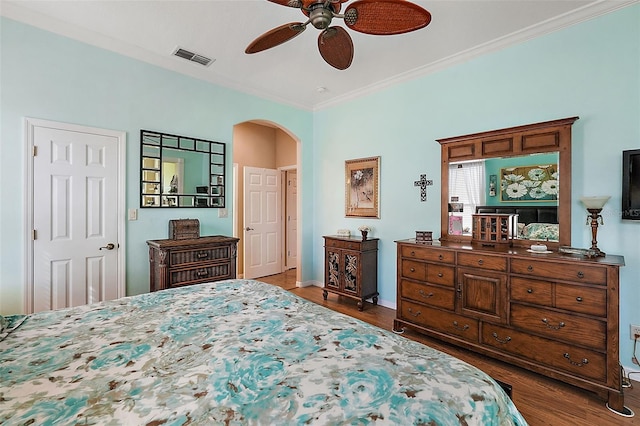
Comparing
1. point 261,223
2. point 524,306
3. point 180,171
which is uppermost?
point 180,171

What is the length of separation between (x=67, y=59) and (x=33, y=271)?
194 centimetres

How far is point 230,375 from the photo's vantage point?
3.29ft

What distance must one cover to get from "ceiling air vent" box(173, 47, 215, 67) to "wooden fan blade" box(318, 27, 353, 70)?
1.80 m

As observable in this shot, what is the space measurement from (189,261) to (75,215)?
1.10 m

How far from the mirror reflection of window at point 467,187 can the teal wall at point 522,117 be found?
0.20 meters

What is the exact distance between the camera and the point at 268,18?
2.61m

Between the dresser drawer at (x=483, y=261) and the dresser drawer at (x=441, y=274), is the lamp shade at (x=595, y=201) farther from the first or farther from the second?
the dresser drawer at (x=441, y=274)

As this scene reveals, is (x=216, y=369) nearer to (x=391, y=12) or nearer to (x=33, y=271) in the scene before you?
(x=391, y=12)

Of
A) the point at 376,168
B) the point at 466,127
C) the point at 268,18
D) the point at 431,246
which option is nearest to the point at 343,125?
the point at 376,168

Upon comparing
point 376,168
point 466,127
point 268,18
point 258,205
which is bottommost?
point 258,205

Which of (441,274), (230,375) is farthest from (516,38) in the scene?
(230,375)

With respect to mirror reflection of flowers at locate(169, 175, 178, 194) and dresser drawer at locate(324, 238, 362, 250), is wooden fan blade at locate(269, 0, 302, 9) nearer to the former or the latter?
mirror reflection of flowers at locate(169, 175, 178, 194)

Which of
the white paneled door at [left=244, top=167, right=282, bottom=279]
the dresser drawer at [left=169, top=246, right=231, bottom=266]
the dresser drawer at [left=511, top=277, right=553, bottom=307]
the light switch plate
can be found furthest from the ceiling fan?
the white paneled door at [left=244, top=167, right=282, bottom=279]

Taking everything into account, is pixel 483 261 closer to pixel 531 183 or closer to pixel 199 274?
pixel 531 183
